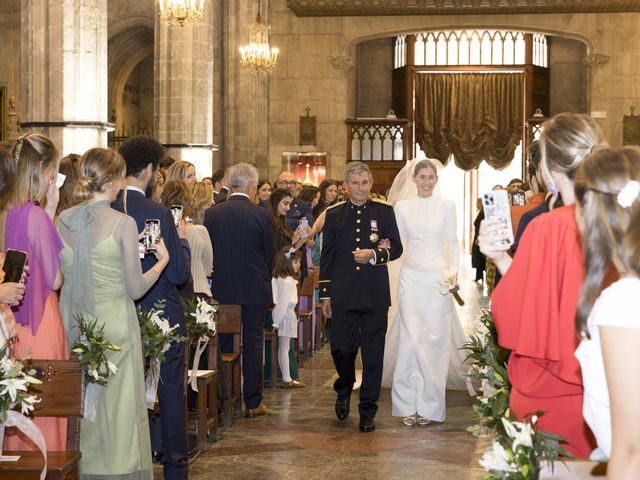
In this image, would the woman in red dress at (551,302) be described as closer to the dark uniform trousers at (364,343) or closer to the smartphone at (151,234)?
the smartphone at (151,234)

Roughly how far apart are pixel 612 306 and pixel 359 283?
5475 mm

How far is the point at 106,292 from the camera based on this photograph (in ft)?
17.4

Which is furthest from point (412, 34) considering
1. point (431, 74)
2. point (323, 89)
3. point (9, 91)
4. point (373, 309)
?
point (373, 309)

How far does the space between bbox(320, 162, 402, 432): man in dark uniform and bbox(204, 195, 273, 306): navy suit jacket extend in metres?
0.49

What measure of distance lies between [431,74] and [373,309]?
1962 cm

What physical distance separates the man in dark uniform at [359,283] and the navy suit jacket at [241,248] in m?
0.49

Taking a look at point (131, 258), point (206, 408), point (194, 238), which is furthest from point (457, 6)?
point (131, 258)

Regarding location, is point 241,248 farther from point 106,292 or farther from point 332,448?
point 106,292

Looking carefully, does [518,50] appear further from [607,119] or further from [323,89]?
[323,89]

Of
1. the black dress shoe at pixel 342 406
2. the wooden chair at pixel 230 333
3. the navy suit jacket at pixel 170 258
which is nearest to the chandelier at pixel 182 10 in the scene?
the wooden chair at pixel 230 333

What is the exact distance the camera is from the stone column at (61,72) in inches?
418

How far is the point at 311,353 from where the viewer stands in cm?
1229

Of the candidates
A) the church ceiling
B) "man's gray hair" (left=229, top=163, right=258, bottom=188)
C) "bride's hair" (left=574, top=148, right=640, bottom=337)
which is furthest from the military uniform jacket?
the church ceiling

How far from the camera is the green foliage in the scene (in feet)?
16.6
